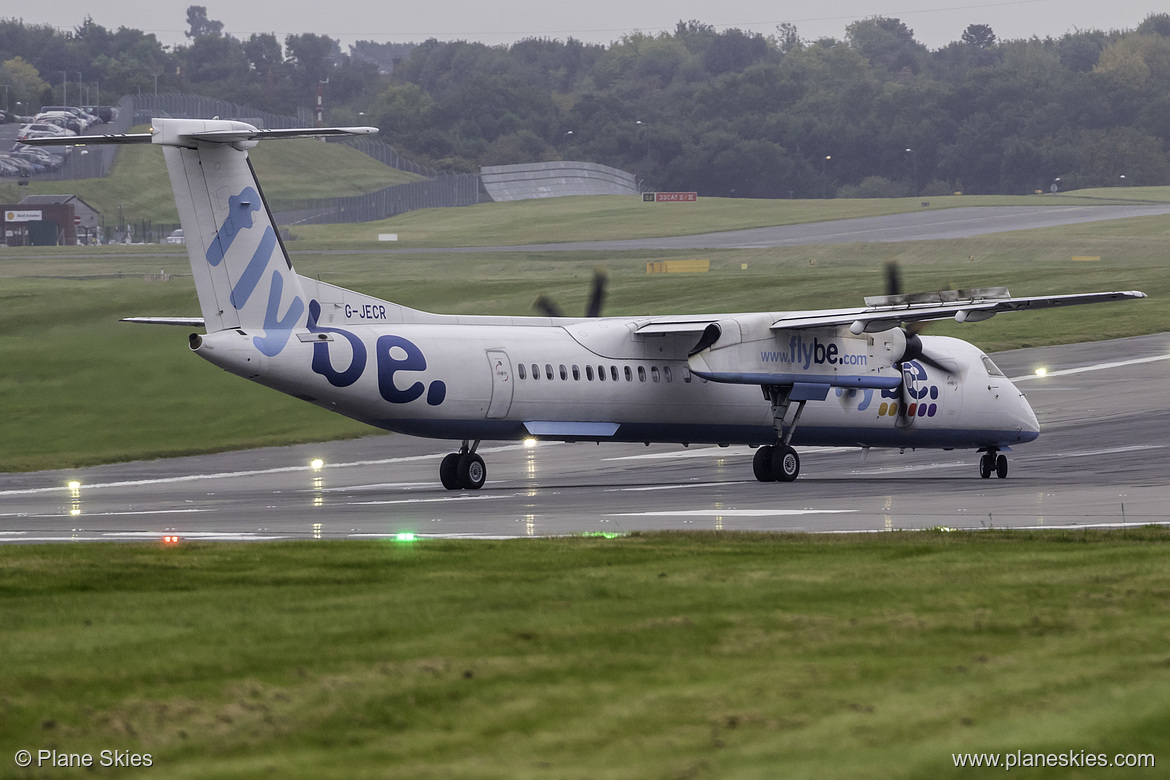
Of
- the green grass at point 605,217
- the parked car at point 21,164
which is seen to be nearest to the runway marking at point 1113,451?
the green grass at point 605,217

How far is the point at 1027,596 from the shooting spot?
44.2ft

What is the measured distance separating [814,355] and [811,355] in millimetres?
101

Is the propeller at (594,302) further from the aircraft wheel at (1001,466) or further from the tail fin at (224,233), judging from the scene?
the aircraft wheel at (1001,466)

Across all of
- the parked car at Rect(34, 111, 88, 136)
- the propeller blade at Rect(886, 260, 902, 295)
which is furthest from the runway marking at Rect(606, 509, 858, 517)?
the parked car at Rect(34, 111, 88, 136)

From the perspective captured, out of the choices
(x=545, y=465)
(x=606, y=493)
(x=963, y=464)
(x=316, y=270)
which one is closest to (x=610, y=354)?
(x=606, y=493)

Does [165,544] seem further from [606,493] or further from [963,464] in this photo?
[963,464]

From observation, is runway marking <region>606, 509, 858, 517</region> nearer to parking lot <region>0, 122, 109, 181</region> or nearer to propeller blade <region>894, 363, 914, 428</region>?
propeller blade <region>894, 363, 914, 428</region>

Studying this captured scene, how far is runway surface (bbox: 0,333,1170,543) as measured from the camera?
23.5 m

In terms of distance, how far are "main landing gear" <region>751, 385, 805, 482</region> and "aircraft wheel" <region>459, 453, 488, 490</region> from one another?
639 centimetres

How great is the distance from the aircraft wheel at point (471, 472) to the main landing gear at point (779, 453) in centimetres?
639

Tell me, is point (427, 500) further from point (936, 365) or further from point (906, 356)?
point (936, 365)

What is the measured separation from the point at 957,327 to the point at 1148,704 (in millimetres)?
62768

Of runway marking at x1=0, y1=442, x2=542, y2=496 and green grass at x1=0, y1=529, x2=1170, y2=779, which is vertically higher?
green grass at x1=0, y1=529, x2=1170, y2=779

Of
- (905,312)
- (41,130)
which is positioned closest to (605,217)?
(41,130)
